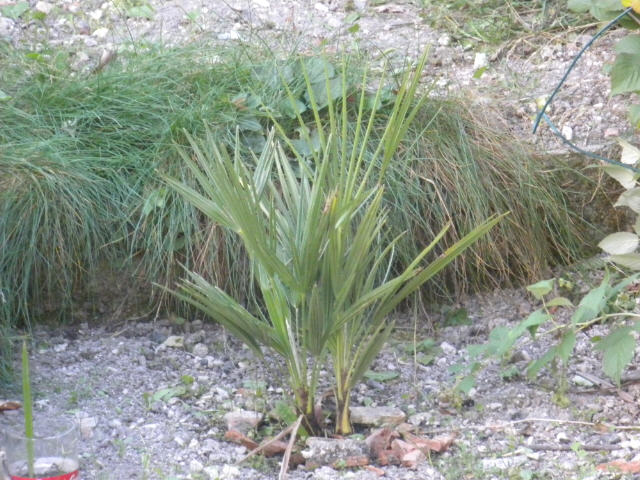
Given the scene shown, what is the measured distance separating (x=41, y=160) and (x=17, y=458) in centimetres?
126

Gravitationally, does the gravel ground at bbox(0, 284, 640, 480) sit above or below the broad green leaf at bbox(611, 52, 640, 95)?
below

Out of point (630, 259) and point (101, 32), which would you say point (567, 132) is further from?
point (101, 32)

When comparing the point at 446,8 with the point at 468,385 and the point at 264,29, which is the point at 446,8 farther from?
the point at 468,385

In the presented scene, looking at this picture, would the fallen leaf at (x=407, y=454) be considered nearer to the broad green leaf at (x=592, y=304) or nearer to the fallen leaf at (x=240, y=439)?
the fallen leaf at (x=240, y=439)

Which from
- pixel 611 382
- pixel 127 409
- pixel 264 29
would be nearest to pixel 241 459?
pixel 127 409

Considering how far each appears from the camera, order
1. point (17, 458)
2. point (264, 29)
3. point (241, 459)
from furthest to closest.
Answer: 1. point (264, 29)
2. point (241, 459)
3. point (17, 458)

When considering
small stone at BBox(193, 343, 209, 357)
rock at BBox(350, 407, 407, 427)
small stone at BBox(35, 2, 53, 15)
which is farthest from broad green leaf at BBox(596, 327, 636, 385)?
small stone at BBox(35, 2, 53, 15)

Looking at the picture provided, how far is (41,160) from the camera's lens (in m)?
3.09

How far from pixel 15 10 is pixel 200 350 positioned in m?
2.03

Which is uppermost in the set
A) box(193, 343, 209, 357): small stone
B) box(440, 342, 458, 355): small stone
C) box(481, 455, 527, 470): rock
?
box(193, 343, 209, 357): small stone

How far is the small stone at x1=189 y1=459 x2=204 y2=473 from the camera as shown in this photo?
2277 mm

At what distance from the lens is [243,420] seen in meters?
2.48

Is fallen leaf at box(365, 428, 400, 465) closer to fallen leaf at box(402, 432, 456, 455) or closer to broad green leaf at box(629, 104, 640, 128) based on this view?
fallen leaf at box(402, 432, 456, 455)

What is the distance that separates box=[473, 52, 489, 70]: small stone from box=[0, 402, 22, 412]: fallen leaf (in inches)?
93.0
